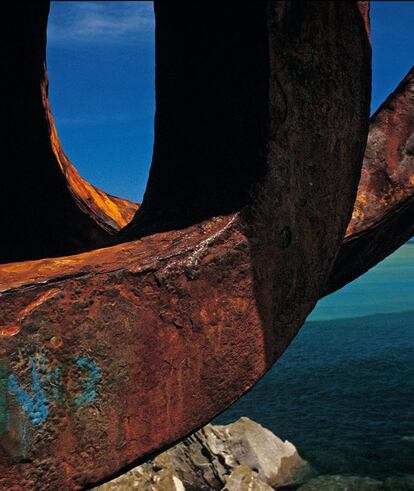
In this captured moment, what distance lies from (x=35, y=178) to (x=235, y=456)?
A: 887 cm

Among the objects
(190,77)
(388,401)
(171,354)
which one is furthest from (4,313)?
(388,401)

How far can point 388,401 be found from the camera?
15234 mm

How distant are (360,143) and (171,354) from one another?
0.76 meters

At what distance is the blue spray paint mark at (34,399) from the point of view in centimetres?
124

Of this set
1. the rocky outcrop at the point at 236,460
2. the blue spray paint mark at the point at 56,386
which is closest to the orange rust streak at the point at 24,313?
the blue spray paint mark at the point at 56,386

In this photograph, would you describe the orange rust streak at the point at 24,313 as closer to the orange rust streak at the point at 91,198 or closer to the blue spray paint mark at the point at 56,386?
the blue spray paint mark at the point at 56,386

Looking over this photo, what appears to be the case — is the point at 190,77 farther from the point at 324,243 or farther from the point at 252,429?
the point at 252,429

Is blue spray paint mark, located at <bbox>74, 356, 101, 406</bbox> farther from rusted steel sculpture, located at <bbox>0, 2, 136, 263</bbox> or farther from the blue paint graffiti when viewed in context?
rusted steel sculpture, located at <bbox>0, 2, 136, 263</bbox>

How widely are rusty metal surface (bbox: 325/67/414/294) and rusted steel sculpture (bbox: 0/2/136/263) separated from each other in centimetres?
142

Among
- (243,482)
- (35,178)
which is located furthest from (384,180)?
(243,482)

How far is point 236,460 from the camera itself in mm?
10484

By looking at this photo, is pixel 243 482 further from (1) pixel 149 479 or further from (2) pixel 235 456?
(1) pixel 149 479

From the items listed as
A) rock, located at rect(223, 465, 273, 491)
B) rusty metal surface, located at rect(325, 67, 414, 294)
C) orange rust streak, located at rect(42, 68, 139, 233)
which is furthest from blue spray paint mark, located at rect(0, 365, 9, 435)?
rock, located at rect(223, 465, 273, 491)

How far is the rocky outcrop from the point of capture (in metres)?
9.42
